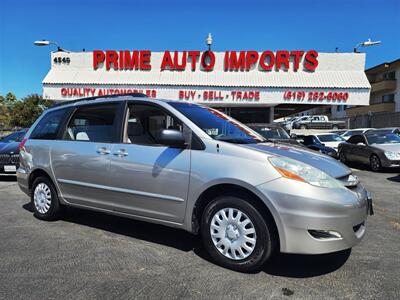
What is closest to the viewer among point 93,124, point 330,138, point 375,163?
point 93,124

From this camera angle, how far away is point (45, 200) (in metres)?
5.46

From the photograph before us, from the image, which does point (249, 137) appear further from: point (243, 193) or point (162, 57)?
point (162, 57)

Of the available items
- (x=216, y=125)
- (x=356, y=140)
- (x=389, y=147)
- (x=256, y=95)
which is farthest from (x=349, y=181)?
(x=256, y=95)

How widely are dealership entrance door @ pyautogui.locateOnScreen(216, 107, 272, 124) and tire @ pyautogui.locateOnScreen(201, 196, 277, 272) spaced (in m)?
16.6

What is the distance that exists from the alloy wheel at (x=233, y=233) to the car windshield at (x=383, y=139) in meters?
10.9

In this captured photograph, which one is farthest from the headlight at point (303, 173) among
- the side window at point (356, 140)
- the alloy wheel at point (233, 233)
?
the side window at point (356, 140)

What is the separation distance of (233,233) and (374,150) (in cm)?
1030

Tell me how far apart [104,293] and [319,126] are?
41.7 meters

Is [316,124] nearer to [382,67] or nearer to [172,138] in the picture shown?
[382,67]

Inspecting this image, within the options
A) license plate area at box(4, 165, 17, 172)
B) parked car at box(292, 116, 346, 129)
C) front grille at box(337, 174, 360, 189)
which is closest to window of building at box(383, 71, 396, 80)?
parked car at box(292, 116, 346, 129)

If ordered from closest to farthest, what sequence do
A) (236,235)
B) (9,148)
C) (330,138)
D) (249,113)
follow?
(236,235), (9,148), (330,138), (249,113)

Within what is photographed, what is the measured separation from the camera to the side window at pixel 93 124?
4.72 m

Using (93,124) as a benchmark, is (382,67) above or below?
above

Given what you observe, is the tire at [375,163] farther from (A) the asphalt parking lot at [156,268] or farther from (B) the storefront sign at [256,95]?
(A) the asphalt parking lot at [156,268]
